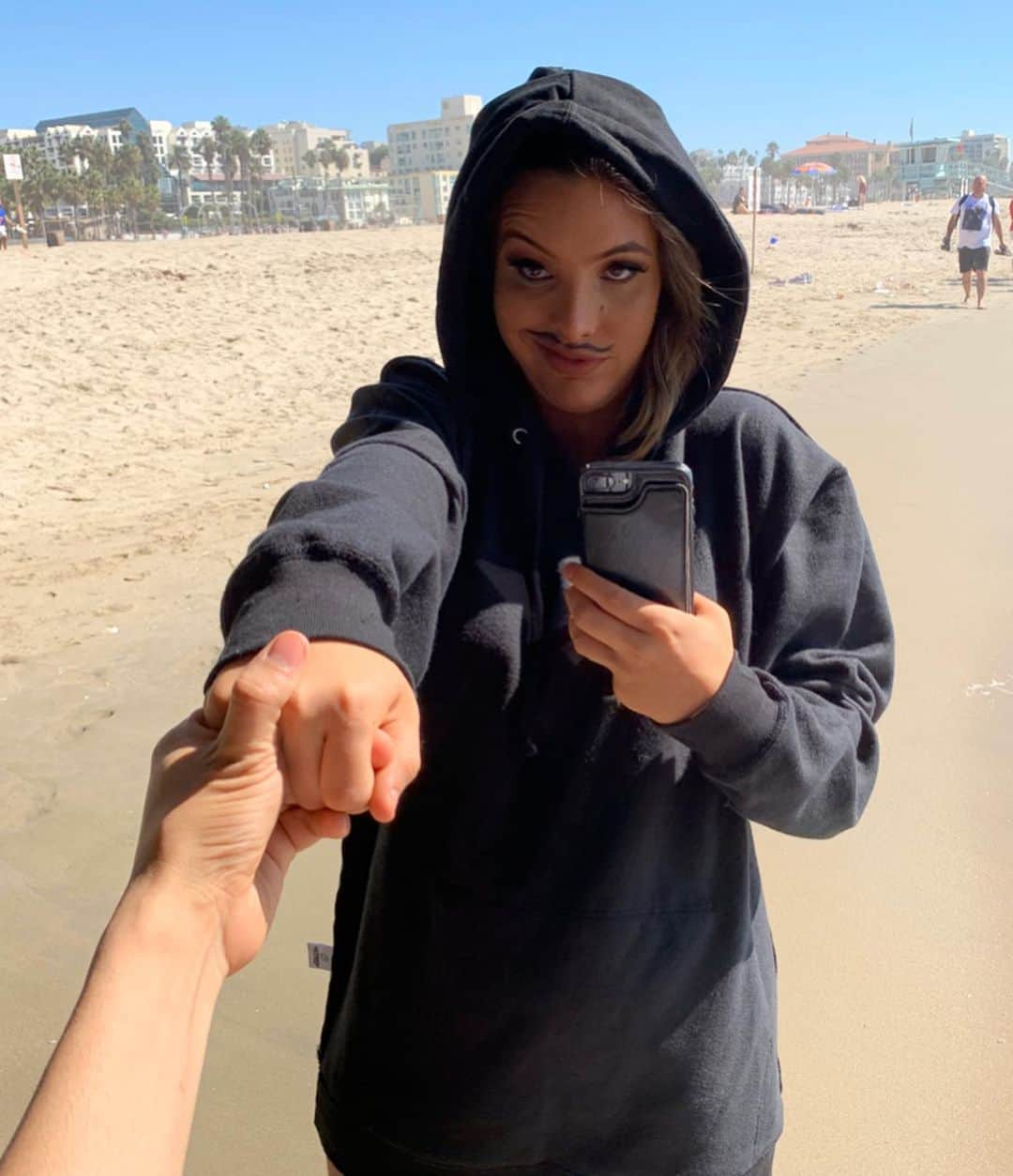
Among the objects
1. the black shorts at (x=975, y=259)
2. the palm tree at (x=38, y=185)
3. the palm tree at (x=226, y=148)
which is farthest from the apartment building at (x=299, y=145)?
the black shorts at (x=975, y=259)

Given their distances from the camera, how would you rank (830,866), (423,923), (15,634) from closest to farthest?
(423,923)
(830,866)
(15,634)

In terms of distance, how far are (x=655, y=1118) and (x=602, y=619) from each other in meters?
0.69

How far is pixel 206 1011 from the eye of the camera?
888mm

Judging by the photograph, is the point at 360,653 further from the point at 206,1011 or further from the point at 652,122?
the point at 652,122

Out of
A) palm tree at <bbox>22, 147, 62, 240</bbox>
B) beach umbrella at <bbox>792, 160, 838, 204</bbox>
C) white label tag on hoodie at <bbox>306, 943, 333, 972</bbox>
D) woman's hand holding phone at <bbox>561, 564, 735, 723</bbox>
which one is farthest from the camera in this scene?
beach umbrella at <bbox>792, 160, 838, 204</bbox>

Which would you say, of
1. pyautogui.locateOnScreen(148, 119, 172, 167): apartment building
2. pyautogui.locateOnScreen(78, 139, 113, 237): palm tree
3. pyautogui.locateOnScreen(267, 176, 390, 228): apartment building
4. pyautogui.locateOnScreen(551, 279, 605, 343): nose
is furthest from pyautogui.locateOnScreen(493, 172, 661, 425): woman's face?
pyautogui.locateOnScreen(148, 119, 172, 167): apartment building

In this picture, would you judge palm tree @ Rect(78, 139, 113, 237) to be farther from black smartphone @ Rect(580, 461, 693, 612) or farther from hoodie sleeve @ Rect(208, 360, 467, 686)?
black smartphone @ Rect(580, 461, 693, 612)

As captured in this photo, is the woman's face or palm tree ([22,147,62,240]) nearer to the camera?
the woman's face

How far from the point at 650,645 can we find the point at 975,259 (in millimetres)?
17238

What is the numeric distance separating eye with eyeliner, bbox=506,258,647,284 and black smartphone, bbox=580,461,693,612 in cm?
35

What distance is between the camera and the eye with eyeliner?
1.40 m

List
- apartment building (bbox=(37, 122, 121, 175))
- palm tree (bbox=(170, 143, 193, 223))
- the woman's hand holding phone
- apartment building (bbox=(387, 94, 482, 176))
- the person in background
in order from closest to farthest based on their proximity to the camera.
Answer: the person in background → the woman's hand holding phone → apartment building (bbox=(37, 122, 121, 175)) → palm tree (bbox=(170, 143, 193, 223)) → apartment building (bbox=(387, 94, 482, 176))

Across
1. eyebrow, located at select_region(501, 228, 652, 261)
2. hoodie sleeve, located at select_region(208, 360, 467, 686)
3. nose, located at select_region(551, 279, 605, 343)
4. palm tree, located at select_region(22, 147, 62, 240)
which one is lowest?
hoodie sleeve, located at select_region(208, 360, 467, 686)

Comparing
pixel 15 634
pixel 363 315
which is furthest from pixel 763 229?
pixel 15 634
